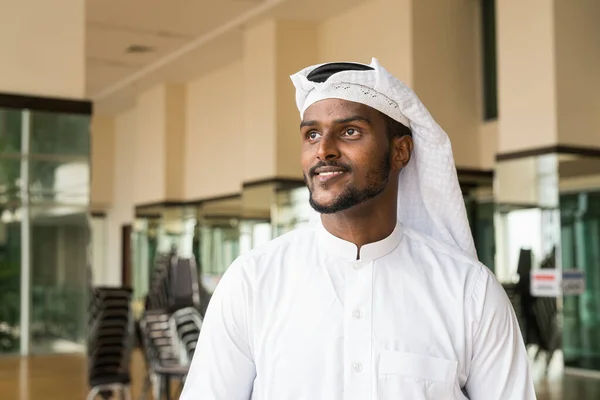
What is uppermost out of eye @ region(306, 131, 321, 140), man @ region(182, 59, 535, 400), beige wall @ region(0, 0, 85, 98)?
beige wall @ region(0, 0, 85, 98)

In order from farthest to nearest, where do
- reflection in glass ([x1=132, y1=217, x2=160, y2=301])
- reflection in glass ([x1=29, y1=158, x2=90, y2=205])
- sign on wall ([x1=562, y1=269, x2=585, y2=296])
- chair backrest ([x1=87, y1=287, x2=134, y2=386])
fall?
reflection in glass ([x1=132, y1=217, x2=160, y2=301]), sign on wall ([x1=562, y1=269, x2=585, y2=296]), reflection in glass ([x1=29, y1=158, x2=90, y2=205]), chair backrest ([x1=87, y1=287, x2=134, y2=386])

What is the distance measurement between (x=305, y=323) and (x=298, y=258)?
0.15m

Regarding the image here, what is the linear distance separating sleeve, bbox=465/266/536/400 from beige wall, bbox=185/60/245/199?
10.8 m

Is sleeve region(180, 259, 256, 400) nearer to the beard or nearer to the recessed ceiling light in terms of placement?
the beard

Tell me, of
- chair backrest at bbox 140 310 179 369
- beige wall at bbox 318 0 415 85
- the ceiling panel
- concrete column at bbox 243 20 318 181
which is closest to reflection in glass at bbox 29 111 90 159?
chair backrest at bbox 140 310 179 369

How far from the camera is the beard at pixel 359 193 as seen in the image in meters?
1.58

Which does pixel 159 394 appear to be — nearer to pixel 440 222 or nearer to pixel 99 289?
pixel 99 289

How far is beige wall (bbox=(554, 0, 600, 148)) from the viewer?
26.0 feet

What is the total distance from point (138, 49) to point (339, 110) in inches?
452

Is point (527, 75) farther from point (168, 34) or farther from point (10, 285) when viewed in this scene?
point (168, 34)

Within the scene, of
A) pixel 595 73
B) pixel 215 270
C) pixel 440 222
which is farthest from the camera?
pixel 215 270

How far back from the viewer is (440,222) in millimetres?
1797

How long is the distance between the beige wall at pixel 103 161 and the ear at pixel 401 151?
1590cm

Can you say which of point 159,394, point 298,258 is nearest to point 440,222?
point 298,258
